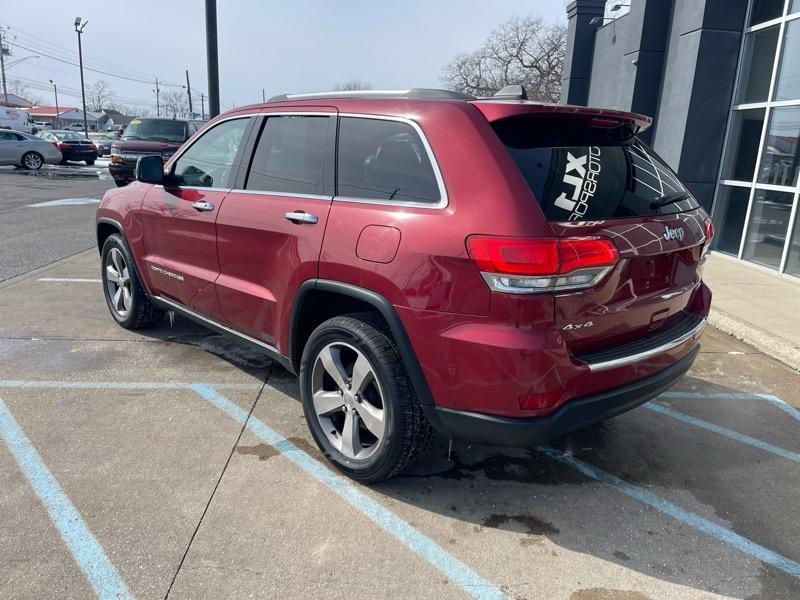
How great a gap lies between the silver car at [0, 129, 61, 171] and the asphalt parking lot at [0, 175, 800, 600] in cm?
2210

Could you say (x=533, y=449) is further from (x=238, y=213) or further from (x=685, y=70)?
(x=685, y=70)

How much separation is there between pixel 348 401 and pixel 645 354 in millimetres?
1395

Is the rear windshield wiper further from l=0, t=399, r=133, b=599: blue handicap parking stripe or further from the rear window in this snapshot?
l=0, t=399, r=133, b=599: blue handicap parking stripe

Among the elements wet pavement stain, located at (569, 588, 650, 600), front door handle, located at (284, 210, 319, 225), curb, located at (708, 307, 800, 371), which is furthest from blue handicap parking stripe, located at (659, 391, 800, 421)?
front door handle, located at (284, 210, 319, 225)

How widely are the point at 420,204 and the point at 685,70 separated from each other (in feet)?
27.0

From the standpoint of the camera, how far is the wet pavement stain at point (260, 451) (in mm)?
3266

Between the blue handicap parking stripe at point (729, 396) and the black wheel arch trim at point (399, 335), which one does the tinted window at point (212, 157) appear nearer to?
the black wheel arch trim at point (399, 335)

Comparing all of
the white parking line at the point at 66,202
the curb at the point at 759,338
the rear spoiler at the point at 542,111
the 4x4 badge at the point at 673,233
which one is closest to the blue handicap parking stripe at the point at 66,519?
the rear spoiler at the point at 542,111

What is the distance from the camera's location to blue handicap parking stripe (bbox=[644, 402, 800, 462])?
3.51 meters

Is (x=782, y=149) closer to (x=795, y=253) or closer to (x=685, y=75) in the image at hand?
(x=795, y=253)

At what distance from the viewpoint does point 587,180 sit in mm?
2584

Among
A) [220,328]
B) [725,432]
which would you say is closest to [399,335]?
[220,328]

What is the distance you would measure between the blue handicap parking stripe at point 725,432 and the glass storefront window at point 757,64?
6330mm

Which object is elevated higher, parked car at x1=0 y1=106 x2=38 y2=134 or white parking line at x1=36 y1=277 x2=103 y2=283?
parked car at x1=0 y1=106 x2=38 y2=134
